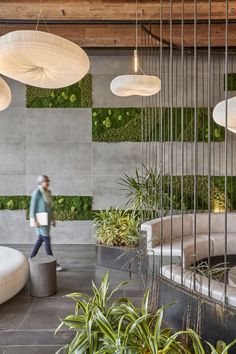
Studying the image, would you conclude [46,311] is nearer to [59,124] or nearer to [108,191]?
[108,191]

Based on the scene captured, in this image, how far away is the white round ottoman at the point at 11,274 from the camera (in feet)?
14.7

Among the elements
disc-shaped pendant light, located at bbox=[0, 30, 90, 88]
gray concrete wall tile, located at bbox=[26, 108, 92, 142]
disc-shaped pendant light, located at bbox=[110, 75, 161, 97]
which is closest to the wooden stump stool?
disc-shaped pendant light, located at bbox=[0, 30, 90, 88]

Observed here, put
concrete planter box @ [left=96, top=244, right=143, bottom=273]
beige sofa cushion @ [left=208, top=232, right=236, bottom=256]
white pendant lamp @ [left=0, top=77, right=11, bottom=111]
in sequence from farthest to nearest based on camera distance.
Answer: beige sofa cushion @ [left=208, top=232, right=236, bottom=256], concrete planter box @ [left=96, top=244, right=143, bottom=273], white pendant lamp @ [left=0, top=77, right=11, bottom=111]

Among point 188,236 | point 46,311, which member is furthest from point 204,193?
point 46,311

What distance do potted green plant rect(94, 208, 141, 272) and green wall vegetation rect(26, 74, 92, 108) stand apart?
Answer: 3.05m

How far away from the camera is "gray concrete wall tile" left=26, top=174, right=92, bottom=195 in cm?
863

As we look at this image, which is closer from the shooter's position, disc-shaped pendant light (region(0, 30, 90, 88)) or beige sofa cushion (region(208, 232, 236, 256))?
disc-shaped pendant light (region(0, 30, 90, 88))

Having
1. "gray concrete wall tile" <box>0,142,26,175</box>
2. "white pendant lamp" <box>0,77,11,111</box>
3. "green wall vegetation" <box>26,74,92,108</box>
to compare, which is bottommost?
"gray concrete wall tile" <box>0,142,26,175</box>

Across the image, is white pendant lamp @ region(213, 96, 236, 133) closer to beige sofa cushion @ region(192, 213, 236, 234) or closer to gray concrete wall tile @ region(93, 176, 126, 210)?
beige sofa cushion @ region(192, 213, 236, 234)

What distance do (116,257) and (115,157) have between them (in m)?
2.96

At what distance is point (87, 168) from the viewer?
8.64 metres

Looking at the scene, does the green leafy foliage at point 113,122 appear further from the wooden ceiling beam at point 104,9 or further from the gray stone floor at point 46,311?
the gray stone floor at point 46,311

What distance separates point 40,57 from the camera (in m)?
3.21

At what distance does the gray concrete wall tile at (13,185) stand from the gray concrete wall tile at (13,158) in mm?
123
